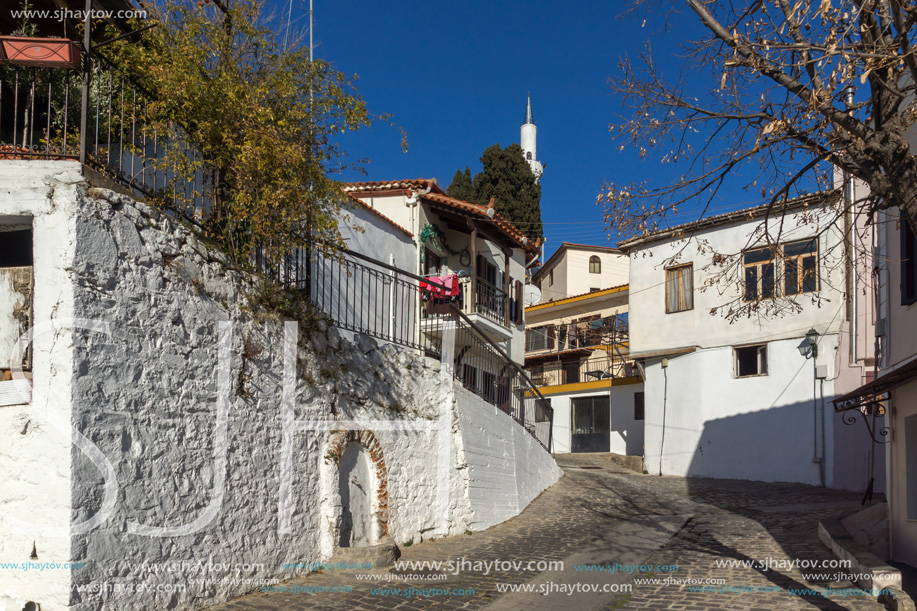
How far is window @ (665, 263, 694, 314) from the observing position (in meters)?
20.0

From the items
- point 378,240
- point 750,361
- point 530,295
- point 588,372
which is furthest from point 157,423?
point 530,295

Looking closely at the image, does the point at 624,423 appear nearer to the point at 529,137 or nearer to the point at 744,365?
the point at 744,365

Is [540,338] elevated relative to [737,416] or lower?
elevated

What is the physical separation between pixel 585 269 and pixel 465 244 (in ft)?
63.3

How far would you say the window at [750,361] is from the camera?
60.9 feet

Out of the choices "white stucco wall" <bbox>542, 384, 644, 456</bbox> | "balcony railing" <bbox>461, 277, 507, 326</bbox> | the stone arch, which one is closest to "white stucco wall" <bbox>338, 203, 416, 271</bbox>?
"balcony railing" <bbox>461, 277, 507, 326</bbox>

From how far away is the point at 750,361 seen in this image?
18.9m

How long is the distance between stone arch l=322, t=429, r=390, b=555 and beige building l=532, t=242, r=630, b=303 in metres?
28.1

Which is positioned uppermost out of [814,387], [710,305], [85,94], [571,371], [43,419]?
[85,94]

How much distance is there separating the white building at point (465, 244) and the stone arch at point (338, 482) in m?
7.10

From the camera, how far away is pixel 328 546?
25.5 ft

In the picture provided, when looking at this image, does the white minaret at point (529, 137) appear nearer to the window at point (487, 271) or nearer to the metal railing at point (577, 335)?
the metal railing at point (577, 335)

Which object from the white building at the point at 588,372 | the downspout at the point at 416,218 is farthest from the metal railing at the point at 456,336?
the white building at the point at 588,372

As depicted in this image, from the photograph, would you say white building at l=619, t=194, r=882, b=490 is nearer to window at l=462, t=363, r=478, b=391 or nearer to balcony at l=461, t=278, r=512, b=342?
balcony at l=461, t=278, r=512, b=342
